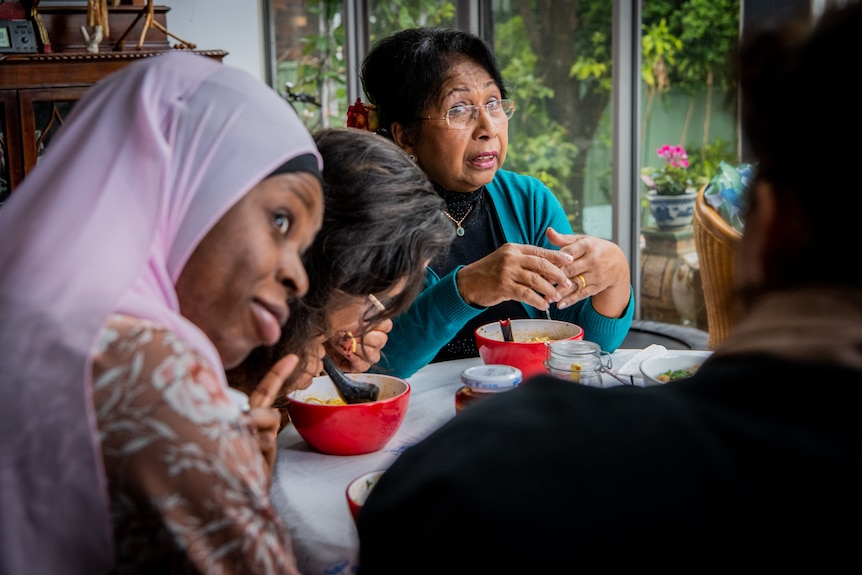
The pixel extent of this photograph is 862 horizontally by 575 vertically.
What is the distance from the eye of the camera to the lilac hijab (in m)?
0.81

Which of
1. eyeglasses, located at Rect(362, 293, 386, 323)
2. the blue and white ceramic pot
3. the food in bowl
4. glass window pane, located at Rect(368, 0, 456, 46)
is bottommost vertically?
the blue and white ceramic pot

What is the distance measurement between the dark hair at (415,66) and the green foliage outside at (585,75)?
1.83 metres

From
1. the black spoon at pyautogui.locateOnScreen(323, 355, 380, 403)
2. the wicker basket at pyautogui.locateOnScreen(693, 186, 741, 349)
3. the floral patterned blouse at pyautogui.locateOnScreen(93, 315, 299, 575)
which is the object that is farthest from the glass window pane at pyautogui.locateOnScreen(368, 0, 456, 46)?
the floral patterned blouse at pyautogui.locateOnScreen(93, 315, 299, 575)

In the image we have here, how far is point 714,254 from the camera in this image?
3.01 metres

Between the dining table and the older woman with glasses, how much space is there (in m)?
0.20

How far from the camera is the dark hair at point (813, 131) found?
2.05 ft

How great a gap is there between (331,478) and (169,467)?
62cm

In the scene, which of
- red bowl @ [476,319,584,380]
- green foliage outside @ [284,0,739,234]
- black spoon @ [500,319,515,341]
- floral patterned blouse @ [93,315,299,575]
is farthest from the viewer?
green foliage outside @ [284,0,739,234]

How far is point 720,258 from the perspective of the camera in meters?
2.98

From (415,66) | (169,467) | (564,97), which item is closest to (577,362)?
(169,467)

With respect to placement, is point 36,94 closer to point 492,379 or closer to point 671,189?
point 671,189

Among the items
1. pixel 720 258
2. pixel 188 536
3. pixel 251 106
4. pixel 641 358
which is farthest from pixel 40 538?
pixel 720 258

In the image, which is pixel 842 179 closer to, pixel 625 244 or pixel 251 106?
pixel 251 106

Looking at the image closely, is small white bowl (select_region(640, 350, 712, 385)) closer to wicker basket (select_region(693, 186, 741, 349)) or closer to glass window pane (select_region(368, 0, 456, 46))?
wicker basket (select_region(693, 186, 741, 349))
